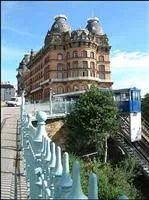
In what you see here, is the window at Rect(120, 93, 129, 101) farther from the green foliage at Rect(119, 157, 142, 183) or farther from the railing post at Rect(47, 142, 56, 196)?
the railing post at Rect(47, 142, 56, 196)

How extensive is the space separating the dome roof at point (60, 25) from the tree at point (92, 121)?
4750cm

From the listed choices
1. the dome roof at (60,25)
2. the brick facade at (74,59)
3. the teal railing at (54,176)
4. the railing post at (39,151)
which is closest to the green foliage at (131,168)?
the railing post at (39,151)

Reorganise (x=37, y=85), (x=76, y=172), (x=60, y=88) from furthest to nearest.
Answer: (x=37, y=85)
(x=60, y=88)
(x=76, y=172)

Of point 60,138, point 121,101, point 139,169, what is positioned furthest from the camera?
point 121,101

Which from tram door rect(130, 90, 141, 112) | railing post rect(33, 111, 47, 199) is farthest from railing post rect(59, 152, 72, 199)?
tram door rect(130, 90, 141, 112)

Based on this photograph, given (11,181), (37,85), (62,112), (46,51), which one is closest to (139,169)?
(62,112)

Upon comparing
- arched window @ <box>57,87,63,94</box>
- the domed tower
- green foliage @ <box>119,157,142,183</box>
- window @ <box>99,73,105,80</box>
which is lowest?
green foliage @ <box>119,157,142,183</box>

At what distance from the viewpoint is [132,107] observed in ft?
104

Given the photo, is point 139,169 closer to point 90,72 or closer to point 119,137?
point 119,137

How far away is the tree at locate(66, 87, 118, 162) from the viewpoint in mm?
26547

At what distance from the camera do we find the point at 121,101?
109ft

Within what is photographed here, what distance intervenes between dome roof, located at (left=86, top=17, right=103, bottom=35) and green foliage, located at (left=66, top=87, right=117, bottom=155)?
164ft

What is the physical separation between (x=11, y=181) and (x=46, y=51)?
227 feet

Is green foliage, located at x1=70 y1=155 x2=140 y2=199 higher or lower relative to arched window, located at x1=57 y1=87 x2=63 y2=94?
lower
